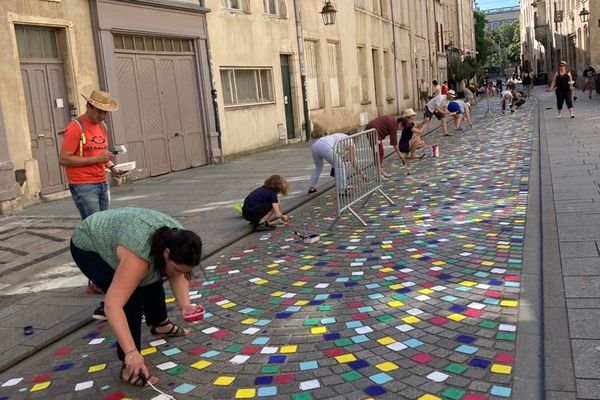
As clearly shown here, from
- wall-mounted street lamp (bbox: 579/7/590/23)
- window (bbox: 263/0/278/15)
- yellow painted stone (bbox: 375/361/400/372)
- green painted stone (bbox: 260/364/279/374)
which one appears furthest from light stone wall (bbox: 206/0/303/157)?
wall-mounted street lamp (bbox: 579/7/590/23)

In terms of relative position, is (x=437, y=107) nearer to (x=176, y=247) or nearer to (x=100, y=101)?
(x=100, y=101)

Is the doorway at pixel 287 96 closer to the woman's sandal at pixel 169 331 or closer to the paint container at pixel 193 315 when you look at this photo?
the woman's sandal at pixel 169 331

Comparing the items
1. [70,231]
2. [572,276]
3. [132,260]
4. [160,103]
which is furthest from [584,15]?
[132,260]

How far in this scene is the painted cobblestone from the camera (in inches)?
139

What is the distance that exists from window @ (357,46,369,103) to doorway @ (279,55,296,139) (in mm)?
7500

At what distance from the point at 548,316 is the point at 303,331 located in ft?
5.58

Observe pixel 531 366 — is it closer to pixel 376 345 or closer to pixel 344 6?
pixel 376 345

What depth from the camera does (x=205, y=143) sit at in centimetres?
1546

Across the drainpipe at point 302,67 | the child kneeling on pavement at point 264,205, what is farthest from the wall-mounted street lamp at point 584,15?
the child kneeling on pavement at point 264,205

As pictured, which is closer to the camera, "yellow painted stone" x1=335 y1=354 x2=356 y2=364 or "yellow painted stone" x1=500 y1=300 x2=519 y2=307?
"yellow painted stone" x1=335 y1=354 x2=356 y2=364

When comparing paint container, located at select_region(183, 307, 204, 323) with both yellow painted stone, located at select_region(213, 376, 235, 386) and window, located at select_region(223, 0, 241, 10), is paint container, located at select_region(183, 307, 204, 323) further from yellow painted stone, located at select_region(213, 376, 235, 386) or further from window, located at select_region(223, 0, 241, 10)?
window, located at select_region(223, 0, 241, 10)

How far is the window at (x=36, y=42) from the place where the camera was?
10625 mm

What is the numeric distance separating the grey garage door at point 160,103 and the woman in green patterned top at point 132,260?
9.49 meters

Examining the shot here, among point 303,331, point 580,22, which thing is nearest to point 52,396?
point 303,331
